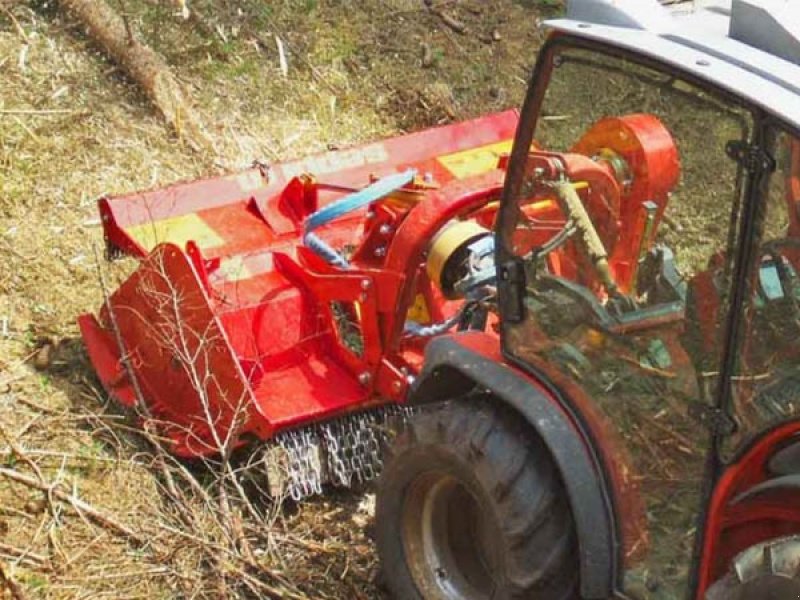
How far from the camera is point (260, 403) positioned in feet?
14.9

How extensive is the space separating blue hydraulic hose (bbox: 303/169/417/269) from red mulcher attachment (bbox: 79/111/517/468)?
A: 0.4 inches

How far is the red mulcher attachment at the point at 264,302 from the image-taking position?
448cm

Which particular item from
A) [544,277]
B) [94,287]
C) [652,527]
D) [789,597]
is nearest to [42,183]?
[94,287]

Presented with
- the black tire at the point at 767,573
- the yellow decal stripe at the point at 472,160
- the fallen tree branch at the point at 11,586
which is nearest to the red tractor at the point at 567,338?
the black tire at the point at 767,573

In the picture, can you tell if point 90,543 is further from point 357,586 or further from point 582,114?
point 582,114

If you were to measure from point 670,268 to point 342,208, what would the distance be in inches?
69.5

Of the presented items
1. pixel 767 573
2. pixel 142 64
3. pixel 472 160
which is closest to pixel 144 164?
pixel 142 64

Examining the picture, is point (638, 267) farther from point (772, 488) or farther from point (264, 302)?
point (264, 302)

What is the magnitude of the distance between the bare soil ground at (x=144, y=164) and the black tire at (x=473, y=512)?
1.21 ft

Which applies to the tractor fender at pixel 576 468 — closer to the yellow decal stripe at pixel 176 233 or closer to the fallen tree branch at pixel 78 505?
the fallen tree branch at pixel 78 505

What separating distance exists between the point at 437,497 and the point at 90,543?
1165 mm

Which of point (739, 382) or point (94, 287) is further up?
point (739, 382)

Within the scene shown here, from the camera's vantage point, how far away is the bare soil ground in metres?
4.27

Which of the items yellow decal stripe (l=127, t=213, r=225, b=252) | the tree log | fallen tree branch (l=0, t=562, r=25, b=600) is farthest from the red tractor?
the tree log
